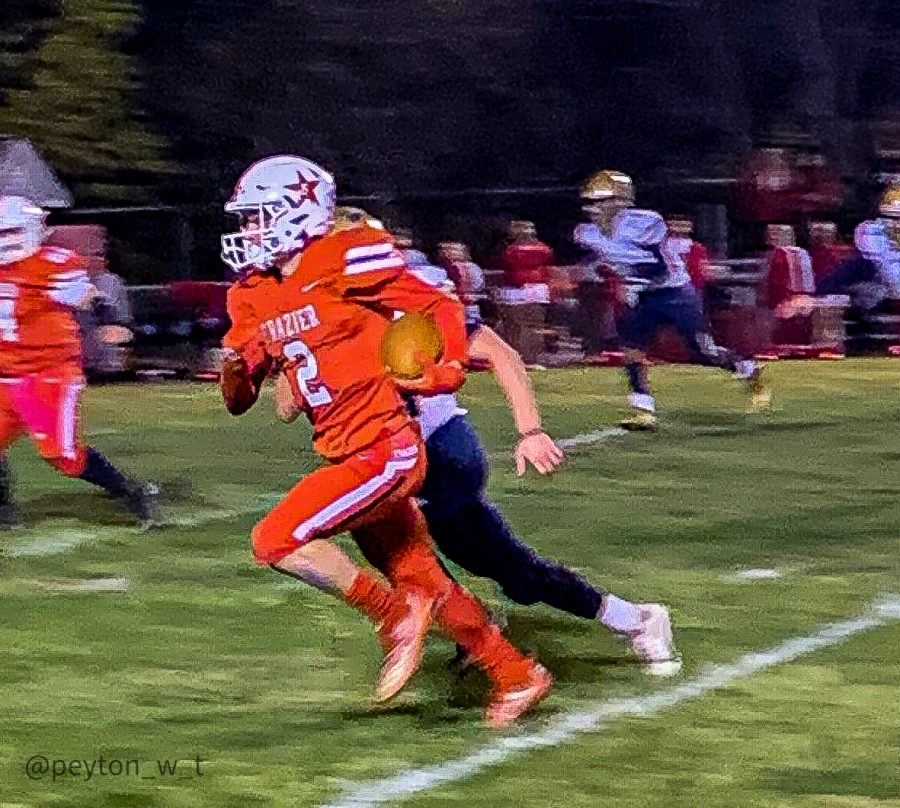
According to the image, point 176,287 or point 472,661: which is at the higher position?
point 472,661

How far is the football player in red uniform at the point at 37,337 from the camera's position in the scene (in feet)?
27.3

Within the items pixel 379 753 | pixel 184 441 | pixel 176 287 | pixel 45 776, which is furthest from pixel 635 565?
pixel 176 287

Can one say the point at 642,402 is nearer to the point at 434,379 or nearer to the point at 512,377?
the point at 512,377

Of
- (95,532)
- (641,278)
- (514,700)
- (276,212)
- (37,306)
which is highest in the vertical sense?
(276,212)

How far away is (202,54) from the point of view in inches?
1003

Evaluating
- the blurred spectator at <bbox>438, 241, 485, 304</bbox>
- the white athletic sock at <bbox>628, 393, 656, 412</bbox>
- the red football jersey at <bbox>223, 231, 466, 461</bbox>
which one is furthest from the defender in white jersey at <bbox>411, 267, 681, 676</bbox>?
the blurred spectator at <bbox>438, 241, 485, 304</bbox>

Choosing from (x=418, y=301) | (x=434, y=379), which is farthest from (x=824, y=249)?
(x=434, y=379)

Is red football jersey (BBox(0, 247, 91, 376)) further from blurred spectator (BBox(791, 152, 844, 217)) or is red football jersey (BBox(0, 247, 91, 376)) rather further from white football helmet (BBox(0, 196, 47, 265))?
blurred spectator (BBox(791, 152, 844, 217))

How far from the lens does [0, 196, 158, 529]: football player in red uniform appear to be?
833 centimetres

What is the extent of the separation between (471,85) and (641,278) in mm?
14149

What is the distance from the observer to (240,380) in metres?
5.41

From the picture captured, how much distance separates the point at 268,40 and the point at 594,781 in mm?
21957

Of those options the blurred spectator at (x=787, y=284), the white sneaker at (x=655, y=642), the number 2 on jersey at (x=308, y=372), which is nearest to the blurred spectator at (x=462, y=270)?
the blurred spectator at (x=787, y=284)

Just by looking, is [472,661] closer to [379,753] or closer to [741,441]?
[379,753]
